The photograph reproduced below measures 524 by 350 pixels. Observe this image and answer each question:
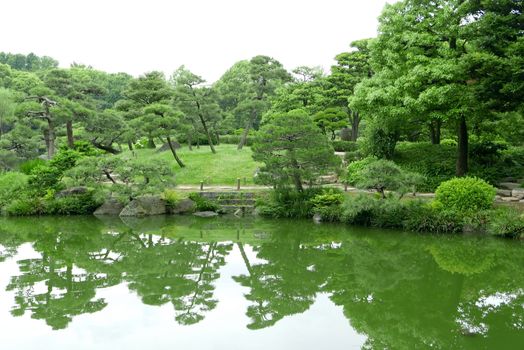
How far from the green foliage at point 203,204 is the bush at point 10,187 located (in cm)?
755

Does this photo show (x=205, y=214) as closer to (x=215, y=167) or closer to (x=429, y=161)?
(x=215, y=167)

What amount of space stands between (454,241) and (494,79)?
18.2 ft

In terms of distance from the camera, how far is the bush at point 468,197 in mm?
14367

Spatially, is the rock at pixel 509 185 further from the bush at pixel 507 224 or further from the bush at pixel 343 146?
the bush at pixel 343 146

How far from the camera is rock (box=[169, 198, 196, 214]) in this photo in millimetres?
19484

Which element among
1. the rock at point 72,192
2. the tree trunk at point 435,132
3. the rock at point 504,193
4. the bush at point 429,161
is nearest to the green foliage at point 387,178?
the rock at point 504,193

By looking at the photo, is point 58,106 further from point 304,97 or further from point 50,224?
point 304,97

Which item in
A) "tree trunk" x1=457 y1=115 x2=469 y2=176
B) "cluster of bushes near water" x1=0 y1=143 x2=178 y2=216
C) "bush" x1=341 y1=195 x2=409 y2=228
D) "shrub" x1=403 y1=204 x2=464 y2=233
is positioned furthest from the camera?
"cluster of bushes near water" x1=0 y1=143 x2=178 y2=216

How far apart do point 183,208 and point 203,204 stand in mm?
872

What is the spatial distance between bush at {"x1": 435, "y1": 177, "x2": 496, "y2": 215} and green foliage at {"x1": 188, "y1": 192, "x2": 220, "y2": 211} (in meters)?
9.20

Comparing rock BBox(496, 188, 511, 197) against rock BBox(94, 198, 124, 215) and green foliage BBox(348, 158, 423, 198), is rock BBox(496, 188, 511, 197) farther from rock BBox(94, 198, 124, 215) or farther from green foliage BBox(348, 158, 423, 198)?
rock BBox(94, 198, 124, 215)

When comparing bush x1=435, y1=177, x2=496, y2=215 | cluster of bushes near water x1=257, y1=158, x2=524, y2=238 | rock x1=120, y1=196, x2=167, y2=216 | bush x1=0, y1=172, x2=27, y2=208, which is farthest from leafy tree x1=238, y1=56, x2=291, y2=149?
bush x1=435, y1=177, x2=496, y2=215

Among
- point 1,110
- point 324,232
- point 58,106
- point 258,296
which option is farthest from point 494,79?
point 1,110

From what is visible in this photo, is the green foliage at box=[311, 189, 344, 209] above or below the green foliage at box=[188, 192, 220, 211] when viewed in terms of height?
above
